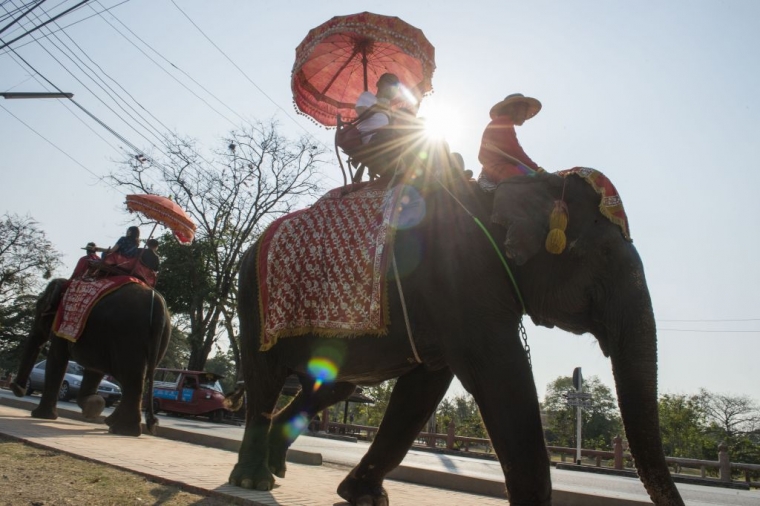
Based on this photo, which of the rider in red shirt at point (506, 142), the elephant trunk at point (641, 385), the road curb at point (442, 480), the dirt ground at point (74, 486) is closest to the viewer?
the elephant trunk at point (641, 385)

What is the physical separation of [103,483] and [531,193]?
3.27m

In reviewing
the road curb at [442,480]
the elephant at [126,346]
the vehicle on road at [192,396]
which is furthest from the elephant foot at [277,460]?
the vehicle on road at [192,396]

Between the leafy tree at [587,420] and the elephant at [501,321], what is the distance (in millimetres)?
20461

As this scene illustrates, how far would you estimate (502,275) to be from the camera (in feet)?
12.5

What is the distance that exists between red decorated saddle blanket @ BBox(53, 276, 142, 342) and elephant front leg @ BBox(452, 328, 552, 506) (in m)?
6.50

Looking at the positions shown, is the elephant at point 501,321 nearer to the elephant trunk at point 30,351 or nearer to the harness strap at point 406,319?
the harness strap at point 406,319

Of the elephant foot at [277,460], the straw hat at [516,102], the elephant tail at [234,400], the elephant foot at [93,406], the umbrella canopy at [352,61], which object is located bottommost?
the elephant foot at [277,460]

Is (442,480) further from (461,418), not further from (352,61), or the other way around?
(461,418)

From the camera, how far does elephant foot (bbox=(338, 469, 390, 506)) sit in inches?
177

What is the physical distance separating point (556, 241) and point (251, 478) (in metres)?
2.73

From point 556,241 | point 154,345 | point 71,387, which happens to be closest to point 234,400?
point 154,345

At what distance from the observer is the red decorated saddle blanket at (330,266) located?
416cm

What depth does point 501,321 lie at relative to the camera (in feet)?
11.9

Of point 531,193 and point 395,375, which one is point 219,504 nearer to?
point 395,375
